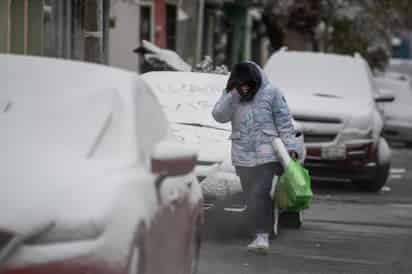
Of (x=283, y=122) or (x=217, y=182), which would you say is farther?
(x=217, y=182)

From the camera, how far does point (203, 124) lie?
45.7ft

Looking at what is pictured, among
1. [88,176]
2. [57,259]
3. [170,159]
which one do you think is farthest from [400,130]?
[57,259]

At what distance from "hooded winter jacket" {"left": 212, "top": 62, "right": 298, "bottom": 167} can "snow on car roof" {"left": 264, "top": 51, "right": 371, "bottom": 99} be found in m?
7.56

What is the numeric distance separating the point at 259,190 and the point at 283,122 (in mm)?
601

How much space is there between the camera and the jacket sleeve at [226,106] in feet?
39.6

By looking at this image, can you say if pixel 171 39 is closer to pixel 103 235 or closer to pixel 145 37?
pixel 145 37

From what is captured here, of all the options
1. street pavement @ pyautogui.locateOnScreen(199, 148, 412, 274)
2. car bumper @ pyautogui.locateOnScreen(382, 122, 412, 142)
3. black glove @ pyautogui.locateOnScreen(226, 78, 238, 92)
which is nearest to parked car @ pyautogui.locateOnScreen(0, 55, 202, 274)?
street pavement @ pyautogui.locateOnScreen(199, 148, 412, 274)

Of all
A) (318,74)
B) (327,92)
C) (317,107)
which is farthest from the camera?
(318,74)

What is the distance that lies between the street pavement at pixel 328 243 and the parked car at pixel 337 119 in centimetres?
112

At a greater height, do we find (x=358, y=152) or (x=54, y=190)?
(x=54, y=190)

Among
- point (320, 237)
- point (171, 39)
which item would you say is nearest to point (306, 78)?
point (320, 237)

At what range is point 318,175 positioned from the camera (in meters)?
19.3

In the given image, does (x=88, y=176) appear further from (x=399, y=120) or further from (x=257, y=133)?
(x=399, y=120)

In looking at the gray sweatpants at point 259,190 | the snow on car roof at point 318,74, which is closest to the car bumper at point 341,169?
the snow on car roof at point 318,74
